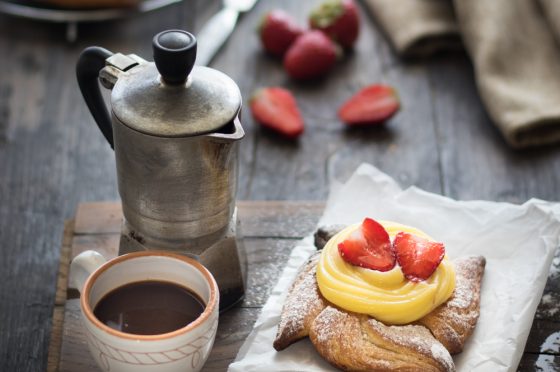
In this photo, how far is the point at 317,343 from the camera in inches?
57.6

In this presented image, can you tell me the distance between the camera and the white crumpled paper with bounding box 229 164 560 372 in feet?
4.91

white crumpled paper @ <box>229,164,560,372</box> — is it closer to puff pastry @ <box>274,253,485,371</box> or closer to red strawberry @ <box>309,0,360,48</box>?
puff pastry @ <box>274,253,485,371</box>

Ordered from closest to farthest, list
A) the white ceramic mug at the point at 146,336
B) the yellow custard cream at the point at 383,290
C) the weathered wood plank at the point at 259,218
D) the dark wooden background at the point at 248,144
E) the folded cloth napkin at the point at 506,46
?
the white ceramic mug at the point at 146,336
the yellow custard cream at the point at 383,290
the weathered wood plank at the point at 259,218
the dark wooden background at the point at 248,144
the folded cloth napkin at the point at 506,46

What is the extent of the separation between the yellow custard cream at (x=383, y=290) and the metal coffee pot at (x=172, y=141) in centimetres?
22

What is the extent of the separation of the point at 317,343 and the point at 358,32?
1.38 metres

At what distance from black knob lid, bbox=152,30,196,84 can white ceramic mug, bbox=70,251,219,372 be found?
0.29 meters

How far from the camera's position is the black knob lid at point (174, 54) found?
1385mm

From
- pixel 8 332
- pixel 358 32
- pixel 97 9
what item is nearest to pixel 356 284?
pixel 8 332

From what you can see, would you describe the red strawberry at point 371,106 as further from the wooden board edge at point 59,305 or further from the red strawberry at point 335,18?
the wooden board edge at point 59,305

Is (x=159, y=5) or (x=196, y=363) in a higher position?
(x=196, y=363)

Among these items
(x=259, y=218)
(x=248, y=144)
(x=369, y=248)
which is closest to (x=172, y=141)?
Result: (x=369, y=248)

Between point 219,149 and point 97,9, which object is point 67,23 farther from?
point 219,149

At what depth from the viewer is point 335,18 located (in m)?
2.58

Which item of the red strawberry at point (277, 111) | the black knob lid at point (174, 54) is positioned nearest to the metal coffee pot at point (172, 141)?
the black knob lid at point (174, 54)
